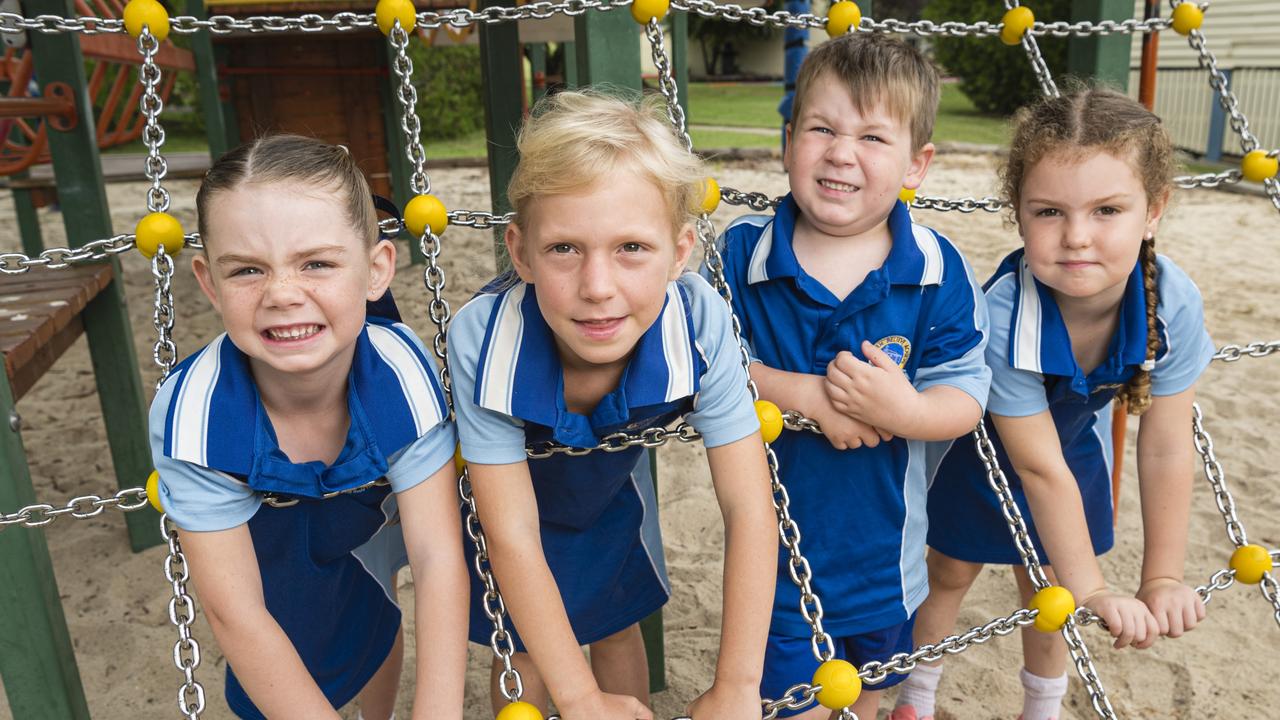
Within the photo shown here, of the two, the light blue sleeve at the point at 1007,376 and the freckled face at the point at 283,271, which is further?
the light blue sleeve at the point at 1007,376

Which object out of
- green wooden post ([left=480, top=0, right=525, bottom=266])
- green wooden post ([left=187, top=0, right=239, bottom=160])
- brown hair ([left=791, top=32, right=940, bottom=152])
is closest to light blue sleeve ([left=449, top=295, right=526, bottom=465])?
brown hair ([left=791, top=32, right=940, bottom=152])

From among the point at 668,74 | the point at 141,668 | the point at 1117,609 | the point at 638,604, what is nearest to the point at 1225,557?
the point at 1117,609

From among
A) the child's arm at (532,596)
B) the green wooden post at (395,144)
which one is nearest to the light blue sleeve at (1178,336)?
the child's arm at (532,596)

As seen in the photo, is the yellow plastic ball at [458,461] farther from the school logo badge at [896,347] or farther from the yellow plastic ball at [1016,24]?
the yellow plastic ball at [1016,24]

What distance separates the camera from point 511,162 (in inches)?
143

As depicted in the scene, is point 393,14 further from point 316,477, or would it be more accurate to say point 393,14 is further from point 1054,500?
point 1054,500

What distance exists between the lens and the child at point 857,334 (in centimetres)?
166

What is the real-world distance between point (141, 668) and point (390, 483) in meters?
1.50

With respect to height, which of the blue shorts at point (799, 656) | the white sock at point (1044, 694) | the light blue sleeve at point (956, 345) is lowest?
the white sock at point (1044, 694)

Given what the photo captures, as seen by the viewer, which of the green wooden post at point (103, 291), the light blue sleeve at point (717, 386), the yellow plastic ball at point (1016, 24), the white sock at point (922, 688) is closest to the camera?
the light blue sleeve at point (717, 386)

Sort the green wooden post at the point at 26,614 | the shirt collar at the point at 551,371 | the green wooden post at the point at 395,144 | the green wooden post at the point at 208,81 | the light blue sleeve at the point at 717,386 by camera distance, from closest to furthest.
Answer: the shirt collar at the point at 551,371
the light blue sleeve at the point at 717,386
the green wooden post at the point at 26,614
the green wooden post at the point at 208,81
the green wooden post at the point at 395,144

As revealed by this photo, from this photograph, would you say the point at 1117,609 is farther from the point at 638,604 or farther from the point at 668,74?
the point at 668,74

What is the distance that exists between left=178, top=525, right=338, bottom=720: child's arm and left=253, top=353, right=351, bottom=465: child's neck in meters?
0.15

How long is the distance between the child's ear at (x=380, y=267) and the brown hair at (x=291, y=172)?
0.03 meters
